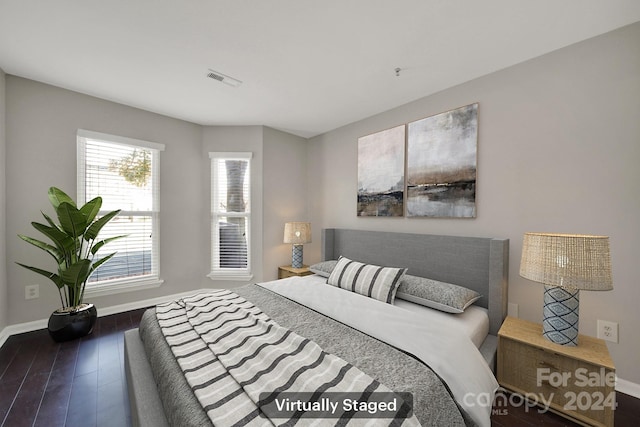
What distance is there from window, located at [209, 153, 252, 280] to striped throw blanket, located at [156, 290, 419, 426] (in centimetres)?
202

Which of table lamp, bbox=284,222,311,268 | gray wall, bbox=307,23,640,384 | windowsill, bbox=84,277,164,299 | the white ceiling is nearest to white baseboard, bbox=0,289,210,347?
windowsill, bbox=84,277,164,299

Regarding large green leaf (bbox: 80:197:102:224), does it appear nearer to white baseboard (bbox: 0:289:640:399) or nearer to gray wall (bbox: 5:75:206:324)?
gray wall (bbox: 5:75:206:324)

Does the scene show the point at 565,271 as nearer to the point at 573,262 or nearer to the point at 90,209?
the point at 573,262

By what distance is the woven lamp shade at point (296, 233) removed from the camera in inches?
140

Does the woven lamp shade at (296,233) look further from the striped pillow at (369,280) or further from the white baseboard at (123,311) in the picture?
the white baseboard at (123,311)

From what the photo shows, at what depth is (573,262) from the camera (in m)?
1.47

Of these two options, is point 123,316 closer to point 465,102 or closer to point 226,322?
point 226,322

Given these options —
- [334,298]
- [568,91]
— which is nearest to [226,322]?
[334,298]

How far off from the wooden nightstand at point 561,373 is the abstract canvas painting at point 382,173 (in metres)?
1.58

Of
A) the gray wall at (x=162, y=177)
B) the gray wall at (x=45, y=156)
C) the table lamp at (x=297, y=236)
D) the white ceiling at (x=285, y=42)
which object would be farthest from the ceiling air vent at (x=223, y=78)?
the table lamp at (x=297, y=236)

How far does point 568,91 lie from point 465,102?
2.36 feet

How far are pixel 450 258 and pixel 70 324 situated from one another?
12.0 feet

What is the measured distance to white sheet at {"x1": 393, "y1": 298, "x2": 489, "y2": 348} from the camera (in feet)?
5.68

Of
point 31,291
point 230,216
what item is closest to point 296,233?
point 230,216
